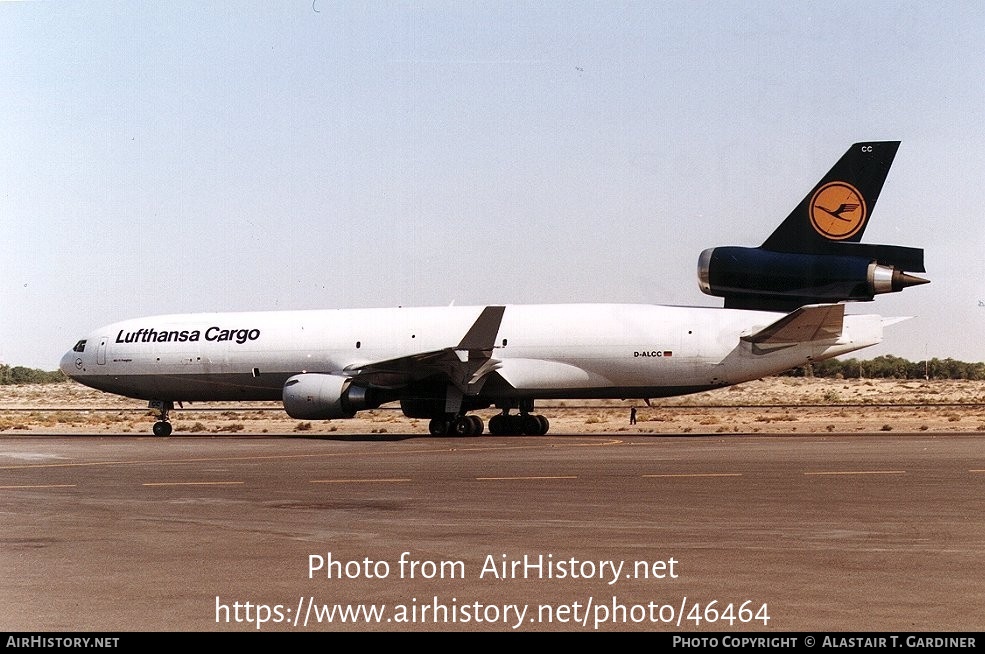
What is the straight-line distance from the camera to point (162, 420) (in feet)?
117

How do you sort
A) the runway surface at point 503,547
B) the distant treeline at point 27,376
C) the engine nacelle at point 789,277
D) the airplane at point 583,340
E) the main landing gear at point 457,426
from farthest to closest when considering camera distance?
the distant treeline at point 27,376 → the main landing gear at point 457,426 → the airplane at point 583,340 → the engine nacelle at point 789,277 → the runway surface at point 503,547

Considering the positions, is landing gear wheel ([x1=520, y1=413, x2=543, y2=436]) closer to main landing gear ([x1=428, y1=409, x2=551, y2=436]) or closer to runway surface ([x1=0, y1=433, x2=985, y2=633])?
main landing gear ([x1=428, y1=409, x2=551, y2=436])

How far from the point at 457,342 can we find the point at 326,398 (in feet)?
15.4

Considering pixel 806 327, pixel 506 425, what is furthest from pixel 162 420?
pixel 806 327

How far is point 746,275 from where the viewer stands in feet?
101

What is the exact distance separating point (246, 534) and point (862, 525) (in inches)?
225

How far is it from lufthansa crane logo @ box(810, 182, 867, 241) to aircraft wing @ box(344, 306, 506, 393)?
876 cm

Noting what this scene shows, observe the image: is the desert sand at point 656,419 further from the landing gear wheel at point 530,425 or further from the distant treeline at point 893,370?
the distant treeline at point 893,370

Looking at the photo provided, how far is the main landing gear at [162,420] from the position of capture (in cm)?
3456

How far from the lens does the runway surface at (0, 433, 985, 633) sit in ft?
21.7

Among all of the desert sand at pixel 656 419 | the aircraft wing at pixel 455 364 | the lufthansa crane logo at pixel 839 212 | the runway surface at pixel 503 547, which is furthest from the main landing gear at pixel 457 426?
the runway surface at pixel 503 547

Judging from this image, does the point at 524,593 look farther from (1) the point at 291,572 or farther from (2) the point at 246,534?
(2) the point at 246,534

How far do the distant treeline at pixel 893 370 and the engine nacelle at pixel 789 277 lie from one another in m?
71.5
